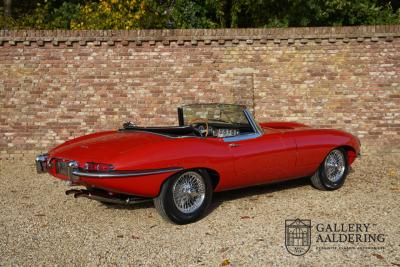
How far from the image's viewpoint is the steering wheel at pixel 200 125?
5754 mm

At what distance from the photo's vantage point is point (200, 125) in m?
6.12

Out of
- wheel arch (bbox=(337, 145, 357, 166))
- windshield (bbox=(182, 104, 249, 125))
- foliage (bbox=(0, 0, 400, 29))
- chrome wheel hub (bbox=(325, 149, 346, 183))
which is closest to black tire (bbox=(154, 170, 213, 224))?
windshield (bbox=(182, 104, 249, 125))

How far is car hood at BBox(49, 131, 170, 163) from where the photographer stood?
16.5ft

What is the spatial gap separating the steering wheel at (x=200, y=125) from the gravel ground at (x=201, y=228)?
0.92 meters

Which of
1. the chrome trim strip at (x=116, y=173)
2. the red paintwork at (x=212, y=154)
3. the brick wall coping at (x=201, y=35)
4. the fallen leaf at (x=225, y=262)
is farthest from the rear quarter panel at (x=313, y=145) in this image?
the brick wall coping at (x=201, y=35)

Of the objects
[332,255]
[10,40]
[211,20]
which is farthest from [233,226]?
[211,20]

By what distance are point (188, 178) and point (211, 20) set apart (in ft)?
29.3

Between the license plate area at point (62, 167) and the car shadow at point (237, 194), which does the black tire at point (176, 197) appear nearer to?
the car shadow at point (237, 194)

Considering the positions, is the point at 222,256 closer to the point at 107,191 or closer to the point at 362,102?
the point at 107,191

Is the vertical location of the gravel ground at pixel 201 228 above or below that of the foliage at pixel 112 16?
below

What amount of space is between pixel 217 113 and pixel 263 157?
865 millimetres

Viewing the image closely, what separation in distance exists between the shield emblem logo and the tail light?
6.01ft

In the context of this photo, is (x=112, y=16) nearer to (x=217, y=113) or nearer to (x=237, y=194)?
(x=217, y=113)

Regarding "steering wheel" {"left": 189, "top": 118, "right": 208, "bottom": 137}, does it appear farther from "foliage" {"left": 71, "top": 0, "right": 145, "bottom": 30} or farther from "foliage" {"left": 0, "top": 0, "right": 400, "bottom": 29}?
"foliage" {"left": 0, "top": 0, "right": 400, "bottom": 29}
